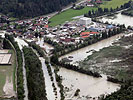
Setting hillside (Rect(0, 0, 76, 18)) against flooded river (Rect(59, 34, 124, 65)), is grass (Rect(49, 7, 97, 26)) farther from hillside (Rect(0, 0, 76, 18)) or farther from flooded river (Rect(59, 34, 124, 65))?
flooded river (Rect(59, 34, 124, 65))

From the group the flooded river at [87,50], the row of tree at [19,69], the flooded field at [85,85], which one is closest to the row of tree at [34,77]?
the row of tree at [19,69]

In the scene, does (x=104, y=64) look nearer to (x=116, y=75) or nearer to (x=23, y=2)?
(x=116, y=75)

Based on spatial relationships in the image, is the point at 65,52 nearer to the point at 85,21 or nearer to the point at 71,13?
the point at 85,21

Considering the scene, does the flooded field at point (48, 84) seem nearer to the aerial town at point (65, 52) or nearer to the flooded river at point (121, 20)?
the aerial town at point (65, 52)

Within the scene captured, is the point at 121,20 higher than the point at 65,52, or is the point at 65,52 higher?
the point at 121,20

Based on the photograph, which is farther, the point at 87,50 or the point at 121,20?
the point at 121,20

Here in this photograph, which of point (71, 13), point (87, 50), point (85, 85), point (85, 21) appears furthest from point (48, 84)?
point (71, 13)

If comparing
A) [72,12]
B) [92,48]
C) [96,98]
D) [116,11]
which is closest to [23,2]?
[72,12]
